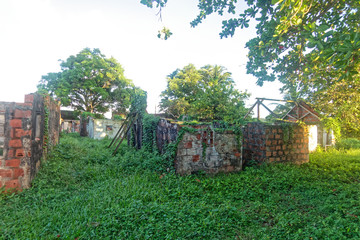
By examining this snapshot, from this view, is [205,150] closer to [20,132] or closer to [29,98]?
[20,132]

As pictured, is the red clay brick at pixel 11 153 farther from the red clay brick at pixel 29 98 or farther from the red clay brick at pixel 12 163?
the red clay brick at pixel 29 98

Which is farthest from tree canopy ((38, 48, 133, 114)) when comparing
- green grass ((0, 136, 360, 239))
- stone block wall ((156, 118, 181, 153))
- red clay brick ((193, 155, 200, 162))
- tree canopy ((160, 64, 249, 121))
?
red clay brick ((193, 155, 200, 162))

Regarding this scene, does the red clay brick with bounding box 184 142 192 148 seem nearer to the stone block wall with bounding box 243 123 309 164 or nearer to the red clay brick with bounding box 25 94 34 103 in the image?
the stone block wall with bounding box 243 123 309 164

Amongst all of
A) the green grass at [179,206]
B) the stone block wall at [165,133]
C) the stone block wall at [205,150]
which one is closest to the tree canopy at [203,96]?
the stone block wall at [165,133]

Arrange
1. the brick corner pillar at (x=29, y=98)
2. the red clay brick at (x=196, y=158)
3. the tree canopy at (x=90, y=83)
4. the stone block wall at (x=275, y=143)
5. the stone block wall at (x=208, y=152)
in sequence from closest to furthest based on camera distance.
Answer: the brick corner pillar at (x=29, y=98), the stone block wall at (x=208, y=152), the red clay brick at (x=196, y=158), the stone block wall at (x=275, y=143), the tree canopy at (x=90, y=83)

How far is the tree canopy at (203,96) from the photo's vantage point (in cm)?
1572

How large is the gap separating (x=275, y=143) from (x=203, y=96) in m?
9.27

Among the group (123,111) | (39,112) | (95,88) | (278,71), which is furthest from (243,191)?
(123,111)

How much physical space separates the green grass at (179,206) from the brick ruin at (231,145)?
57cm

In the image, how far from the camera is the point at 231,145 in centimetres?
706

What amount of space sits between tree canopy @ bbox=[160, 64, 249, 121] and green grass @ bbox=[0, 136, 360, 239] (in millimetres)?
8149

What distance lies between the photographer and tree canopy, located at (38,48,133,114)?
2597cm

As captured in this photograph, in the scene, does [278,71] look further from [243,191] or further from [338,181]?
[243,191]

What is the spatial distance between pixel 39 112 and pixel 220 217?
19.3ft
